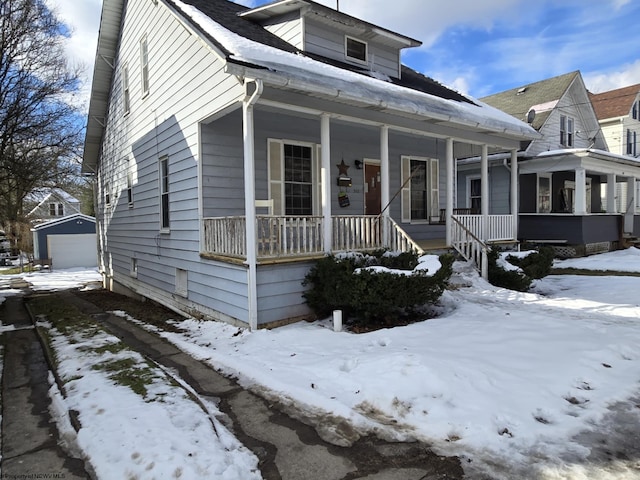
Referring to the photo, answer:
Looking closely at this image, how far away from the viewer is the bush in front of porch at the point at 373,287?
233 inches

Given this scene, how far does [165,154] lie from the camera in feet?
30.2

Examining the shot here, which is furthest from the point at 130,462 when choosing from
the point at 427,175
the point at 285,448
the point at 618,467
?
the point at 427,175

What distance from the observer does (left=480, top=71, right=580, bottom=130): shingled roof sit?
17.0m

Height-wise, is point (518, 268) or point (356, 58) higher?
point (356, 58)

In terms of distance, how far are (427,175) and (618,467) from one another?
9985mm

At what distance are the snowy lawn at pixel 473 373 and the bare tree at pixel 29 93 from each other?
11731 mm

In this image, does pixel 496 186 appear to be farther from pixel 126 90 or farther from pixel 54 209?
pixel 54 209

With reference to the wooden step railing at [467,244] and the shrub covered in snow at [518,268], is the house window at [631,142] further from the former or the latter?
the wooden step railing at [467,244]

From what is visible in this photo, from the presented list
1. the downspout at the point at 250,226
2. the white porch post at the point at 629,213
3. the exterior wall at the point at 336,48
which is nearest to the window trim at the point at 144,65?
the exterior wall at the point at 336,48

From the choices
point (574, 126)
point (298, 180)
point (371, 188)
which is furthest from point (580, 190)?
point (298, 180)

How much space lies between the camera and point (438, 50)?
14.0m

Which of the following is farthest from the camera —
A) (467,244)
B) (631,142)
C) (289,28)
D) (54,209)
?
(54,209)

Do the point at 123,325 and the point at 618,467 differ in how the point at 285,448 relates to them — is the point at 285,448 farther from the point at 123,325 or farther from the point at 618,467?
the point at 123,325

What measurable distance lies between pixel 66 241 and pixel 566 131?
31942 mm
